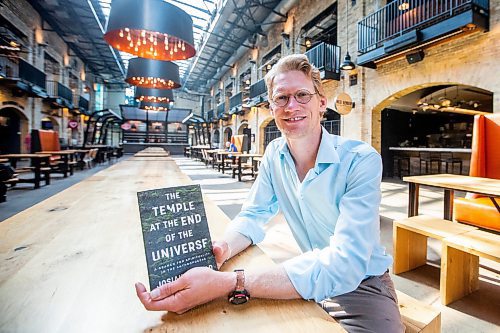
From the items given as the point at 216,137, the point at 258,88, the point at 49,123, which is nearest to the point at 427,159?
the point at 258,88

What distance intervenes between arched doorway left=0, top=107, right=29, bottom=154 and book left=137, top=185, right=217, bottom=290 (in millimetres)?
14976

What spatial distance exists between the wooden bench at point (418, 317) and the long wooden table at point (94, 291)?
644mm

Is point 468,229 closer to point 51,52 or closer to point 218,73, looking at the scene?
point 51,52

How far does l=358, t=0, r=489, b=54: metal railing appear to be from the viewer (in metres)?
5.64

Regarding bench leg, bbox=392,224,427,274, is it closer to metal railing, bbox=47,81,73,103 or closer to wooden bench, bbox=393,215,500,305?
wooden bench, bbox=393,215,500,305

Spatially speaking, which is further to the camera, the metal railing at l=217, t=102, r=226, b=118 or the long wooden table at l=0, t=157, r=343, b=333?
the metal railing at l=217, t=102, r=226, b=118

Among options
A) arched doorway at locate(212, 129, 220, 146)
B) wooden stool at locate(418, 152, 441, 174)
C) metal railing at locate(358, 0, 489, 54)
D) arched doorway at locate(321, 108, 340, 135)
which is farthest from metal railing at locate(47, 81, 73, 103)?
wooden stool at locate(418, 152, 441, 174)

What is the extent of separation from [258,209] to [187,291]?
63 cm

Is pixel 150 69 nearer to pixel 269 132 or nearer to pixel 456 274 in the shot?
pixel 456 274

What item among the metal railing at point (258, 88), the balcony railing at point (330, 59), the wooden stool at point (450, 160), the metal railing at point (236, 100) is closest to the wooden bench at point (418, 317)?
the balcony railing at point (330, 59)

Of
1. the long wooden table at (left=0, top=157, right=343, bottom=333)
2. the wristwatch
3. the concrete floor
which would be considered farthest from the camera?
the concrete floor

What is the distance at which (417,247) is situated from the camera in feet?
7.66

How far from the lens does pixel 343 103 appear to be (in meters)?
7.50

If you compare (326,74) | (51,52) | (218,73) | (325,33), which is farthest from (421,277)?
(218,73)
